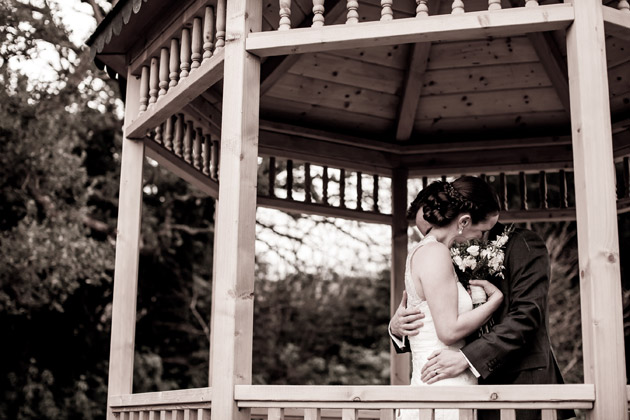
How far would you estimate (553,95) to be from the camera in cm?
791

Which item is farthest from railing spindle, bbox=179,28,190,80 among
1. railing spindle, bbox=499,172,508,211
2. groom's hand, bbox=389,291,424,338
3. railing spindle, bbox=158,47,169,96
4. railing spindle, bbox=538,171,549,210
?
railing spindle, bbox=538,171,549,210

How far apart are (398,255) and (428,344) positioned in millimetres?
3906

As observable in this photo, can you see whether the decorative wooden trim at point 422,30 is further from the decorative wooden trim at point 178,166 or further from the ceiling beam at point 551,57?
the ceiling beam at point 551,57

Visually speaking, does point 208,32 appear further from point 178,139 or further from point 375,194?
point 375,194

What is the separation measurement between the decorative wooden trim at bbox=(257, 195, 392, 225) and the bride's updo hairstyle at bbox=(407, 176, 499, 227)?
371cm

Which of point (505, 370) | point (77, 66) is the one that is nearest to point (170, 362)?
point (77, 66)

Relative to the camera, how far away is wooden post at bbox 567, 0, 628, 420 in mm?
3910

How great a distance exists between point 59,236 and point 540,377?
32.5 ft

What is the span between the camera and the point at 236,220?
14.8 feet

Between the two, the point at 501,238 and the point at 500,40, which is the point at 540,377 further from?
the point at 500,40

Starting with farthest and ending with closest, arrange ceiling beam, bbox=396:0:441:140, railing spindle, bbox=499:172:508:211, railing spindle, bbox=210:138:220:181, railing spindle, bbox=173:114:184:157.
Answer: railing spindle, bbox=499:172:508:211 → ceiling beam, bbox=396:0:441:140 → railing spindle, bbox=210:138:220:181 → railing spindle, bbox=173:114:184:157

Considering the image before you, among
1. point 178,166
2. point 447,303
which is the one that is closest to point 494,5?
point 447,303

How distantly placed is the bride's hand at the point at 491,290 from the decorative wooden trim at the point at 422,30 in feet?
4.27

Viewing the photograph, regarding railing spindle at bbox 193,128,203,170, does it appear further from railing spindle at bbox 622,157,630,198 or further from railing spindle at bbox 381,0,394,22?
railing spindle at bbox 622,157,630,198
